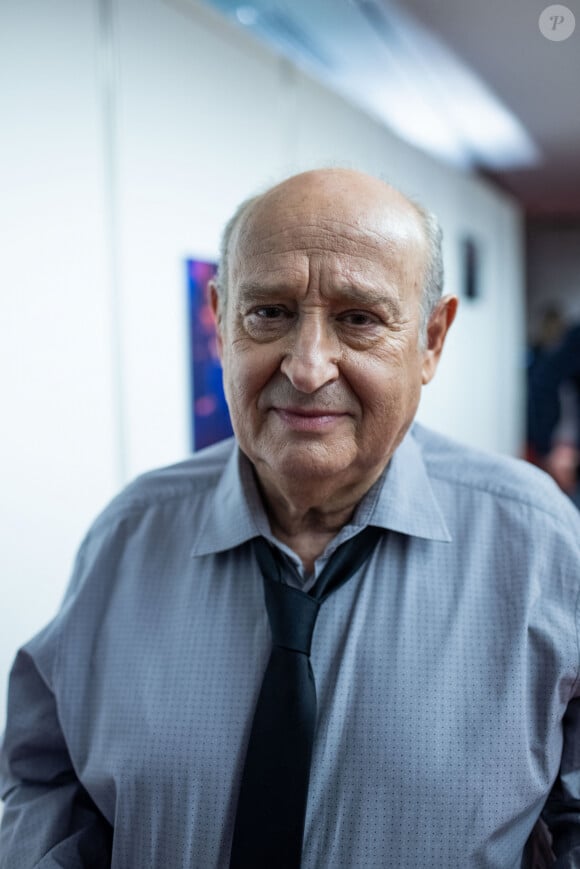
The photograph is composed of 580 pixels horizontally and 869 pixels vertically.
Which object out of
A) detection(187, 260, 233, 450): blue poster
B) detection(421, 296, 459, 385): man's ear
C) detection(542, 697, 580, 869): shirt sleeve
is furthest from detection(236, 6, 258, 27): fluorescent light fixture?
detection(542, 697, 580, 869): shirt sleeve

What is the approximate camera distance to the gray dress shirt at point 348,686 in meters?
1.01

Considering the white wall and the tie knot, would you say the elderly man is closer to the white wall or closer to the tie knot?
the tie knot

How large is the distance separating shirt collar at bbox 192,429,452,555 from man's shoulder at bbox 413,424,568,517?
0.04 m

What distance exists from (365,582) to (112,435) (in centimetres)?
122

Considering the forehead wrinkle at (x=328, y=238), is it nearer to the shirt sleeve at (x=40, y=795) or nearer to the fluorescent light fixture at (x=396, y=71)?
the fluorescent light fixture at (x=396, y=71)

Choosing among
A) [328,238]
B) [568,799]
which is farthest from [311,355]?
[568,799]

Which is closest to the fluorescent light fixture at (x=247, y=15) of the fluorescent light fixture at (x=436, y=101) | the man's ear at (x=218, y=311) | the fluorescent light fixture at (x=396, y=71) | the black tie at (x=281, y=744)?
the fluorescent light fixture at (x=396, y=71)

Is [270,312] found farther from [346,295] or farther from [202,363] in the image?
[202,363]

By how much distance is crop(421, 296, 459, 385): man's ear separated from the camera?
3.97 ft

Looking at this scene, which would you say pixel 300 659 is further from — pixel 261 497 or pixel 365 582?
pixel 261 497

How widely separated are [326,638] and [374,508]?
0.20m

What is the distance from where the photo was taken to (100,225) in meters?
2.11

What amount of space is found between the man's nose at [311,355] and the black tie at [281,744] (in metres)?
0.29

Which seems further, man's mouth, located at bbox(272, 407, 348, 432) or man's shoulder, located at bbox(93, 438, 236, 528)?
man's shoulder, located at bbox(93, 438, 236, 528)
